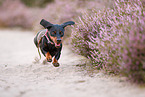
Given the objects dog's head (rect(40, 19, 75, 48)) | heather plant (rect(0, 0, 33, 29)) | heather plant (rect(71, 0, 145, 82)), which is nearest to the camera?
heather plant (rect(71, 0, 145, 82))

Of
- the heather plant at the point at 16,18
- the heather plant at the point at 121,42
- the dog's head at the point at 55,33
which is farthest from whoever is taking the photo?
the heather plant at the point at 16,18

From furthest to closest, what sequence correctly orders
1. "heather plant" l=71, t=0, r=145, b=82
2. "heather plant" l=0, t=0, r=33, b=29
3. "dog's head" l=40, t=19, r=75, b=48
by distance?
"heather plant" l=0, t=0, r=33, b=29
"dog's head" l=40, t=19, r=75, b=48
"heather plant" l=71, t=0, r=145, b=82

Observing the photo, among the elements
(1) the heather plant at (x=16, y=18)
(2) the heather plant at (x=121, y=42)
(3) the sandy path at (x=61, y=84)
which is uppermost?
(1) the heather plant at (x=16, y=18)

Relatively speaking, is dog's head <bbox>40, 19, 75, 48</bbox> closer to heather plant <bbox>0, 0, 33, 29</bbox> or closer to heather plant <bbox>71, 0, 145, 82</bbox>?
heather plant <bbox>71, 0, 145, 82</bbox>

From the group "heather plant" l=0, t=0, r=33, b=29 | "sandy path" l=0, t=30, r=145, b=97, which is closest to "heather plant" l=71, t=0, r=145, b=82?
"sandy path" l=0, t=30, r=145, b=97

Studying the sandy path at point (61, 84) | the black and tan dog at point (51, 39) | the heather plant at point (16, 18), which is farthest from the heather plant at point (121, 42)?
the heather plant at point (16, 18)

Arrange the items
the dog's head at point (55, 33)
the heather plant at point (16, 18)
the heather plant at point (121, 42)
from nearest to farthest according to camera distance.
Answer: the heather plant at point (121, 42), the dog's head at point (55, 33), the heather plant at point (16, 18)

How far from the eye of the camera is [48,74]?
4969mm

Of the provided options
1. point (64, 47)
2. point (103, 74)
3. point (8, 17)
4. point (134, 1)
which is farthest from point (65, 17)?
point (8, 17)

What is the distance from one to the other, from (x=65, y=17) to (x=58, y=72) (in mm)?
5259

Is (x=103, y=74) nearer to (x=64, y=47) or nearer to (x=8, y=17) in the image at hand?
(x=64, y=47)

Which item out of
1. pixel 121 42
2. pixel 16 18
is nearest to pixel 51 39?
pixel 121 42

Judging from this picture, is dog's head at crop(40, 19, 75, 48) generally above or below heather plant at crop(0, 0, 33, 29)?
below

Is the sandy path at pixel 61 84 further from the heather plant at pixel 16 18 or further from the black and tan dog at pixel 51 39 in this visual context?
the heather plant at pixel 16 18
